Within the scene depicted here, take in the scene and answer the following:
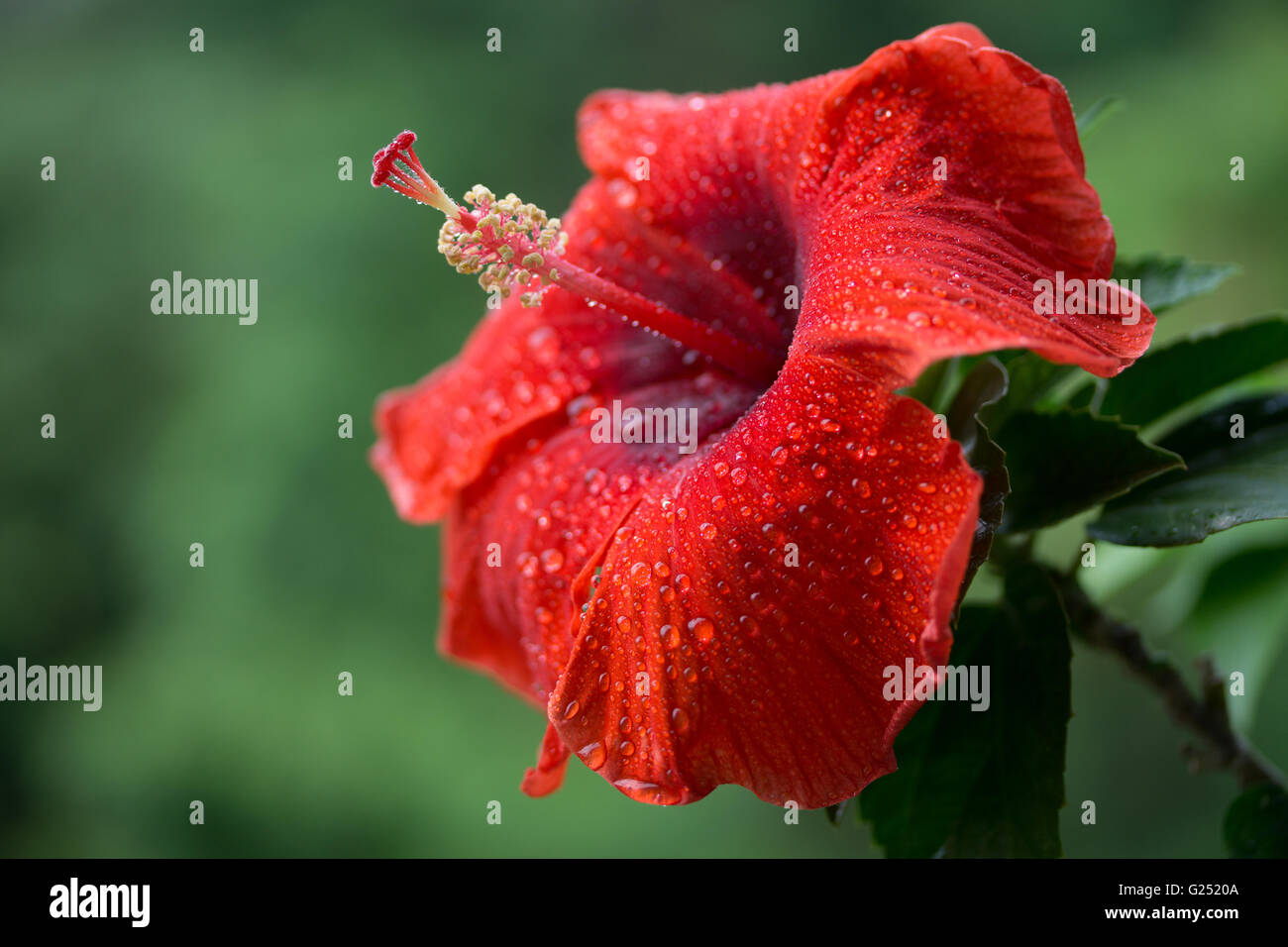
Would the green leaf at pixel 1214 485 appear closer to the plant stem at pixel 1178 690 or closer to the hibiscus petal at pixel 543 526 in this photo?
the plant stem at pixel 1178 690

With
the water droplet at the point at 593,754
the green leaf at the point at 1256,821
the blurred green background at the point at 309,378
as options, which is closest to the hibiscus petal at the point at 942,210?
the water droplet at the point at 593,754

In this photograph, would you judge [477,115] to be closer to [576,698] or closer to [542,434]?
[542,434]

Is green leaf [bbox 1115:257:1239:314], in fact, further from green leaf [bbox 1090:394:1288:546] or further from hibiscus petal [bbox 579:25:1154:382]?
hibiscus petal [bbox 579:25:1154:382]

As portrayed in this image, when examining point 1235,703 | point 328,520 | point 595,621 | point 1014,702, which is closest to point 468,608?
point 595,621

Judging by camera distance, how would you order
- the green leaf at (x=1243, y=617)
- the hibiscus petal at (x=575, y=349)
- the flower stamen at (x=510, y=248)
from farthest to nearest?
the green leaf at (x=1243, y=617) → the hibiscus petal at (x=575, y=349) → the flower stamen at (x=510, y=248)

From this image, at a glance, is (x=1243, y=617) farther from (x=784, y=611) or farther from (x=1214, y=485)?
(x=784, y=611)
